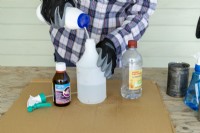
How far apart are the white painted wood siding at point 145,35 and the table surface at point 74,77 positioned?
92 centimetres

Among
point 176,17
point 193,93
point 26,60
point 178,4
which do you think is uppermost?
point 178,4

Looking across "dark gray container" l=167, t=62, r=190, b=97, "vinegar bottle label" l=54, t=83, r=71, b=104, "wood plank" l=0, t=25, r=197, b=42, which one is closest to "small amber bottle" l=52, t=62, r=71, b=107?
"vinegar bottle label" l=54, t=83, r=71, b=104

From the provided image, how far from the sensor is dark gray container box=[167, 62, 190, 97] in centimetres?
109

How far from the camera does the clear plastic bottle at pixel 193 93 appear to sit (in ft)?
3.39

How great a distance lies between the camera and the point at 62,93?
1.02 m

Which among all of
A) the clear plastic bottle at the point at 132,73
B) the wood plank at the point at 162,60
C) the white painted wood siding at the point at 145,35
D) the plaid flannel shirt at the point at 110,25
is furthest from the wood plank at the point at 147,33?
the clear plastic bottle at the point at 132,73

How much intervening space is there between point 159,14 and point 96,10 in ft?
3.23

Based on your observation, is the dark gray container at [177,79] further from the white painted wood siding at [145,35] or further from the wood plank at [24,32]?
the wood plank at [24,32]

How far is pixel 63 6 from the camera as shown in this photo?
3.51 ft

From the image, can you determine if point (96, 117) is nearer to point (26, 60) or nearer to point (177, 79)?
point (177, 79)

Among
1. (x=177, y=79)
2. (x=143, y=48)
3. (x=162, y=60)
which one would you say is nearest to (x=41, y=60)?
(x=143, y=48)

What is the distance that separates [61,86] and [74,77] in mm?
318

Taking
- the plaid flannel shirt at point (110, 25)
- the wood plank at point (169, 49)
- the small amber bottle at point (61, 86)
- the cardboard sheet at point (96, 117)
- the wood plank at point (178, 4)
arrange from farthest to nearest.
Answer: the wood plank at point (169, 49) < the wood plank at point (178, 4) < the plaid flannel shirt at point (110, 25) < the small amber bottle at point (61, 86) < the cardboard sheet at point (96, 117)

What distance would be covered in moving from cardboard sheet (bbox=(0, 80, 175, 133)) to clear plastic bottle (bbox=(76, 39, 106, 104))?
1.2 inches
